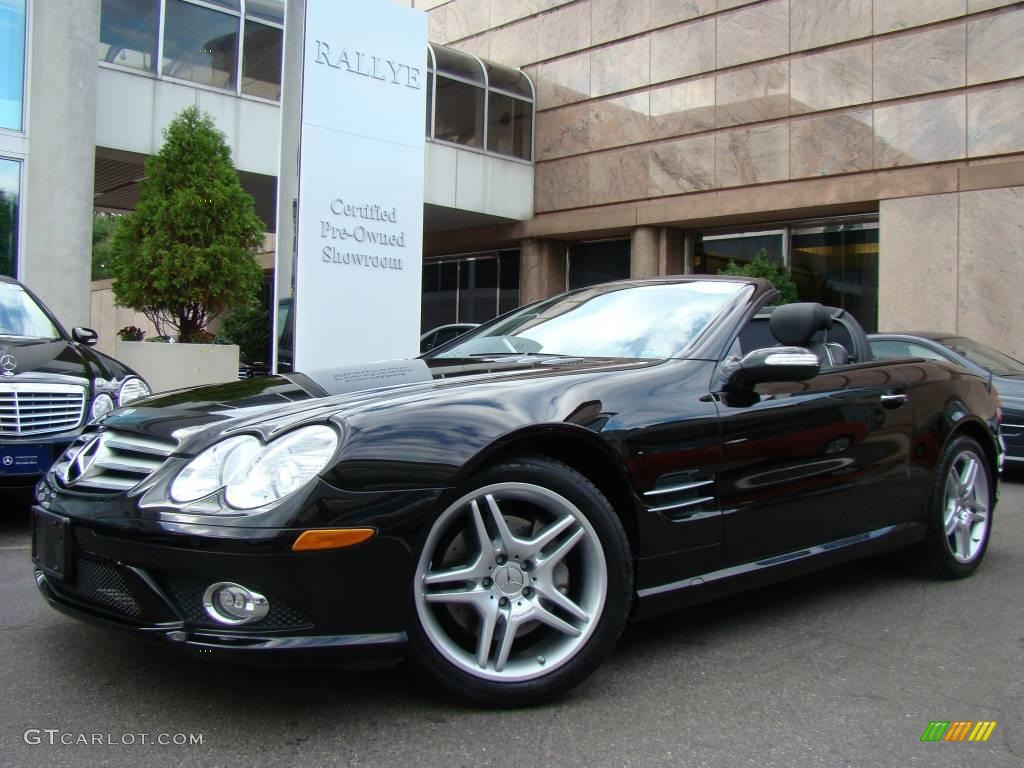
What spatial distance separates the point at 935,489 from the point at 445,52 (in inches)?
700

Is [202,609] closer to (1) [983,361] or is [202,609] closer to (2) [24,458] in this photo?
(2) [24,458]

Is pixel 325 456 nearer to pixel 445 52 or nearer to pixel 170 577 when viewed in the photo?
pixel 170 577

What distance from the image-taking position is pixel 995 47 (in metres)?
14.5

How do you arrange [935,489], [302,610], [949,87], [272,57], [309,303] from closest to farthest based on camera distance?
[302,610], [935,489], [309,303], [949,87], [272,57]

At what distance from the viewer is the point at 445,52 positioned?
20.2 metres

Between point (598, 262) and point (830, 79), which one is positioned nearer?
point (830, 79)

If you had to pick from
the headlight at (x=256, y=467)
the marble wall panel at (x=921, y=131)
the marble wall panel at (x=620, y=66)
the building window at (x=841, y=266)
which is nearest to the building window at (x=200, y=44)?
the marble wall panel at (x=620, y=66)

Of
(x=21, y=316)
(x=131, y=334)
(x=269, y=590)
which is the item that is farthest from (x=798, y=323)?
(x=131, y=334)

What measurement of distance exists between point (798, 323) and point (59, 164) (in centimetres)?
1217

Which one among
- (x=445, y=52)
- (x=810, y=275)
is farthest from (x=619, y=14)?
(x=810, y=275)

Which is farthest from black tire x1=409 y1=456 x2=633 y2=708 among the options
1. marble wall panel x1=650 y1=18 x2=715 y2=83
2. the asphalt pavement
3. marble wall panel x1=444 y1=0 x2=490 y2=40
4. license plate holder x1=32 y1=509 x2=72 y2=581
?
marble wall panel x1=444 y1=0 x2=490 y2=40

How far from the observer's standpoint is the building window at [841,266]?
17.0 meters

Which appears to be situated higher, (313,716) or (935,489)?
(935,489)

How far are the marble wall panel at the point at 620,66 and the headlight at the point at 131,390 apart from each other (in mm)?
14977
